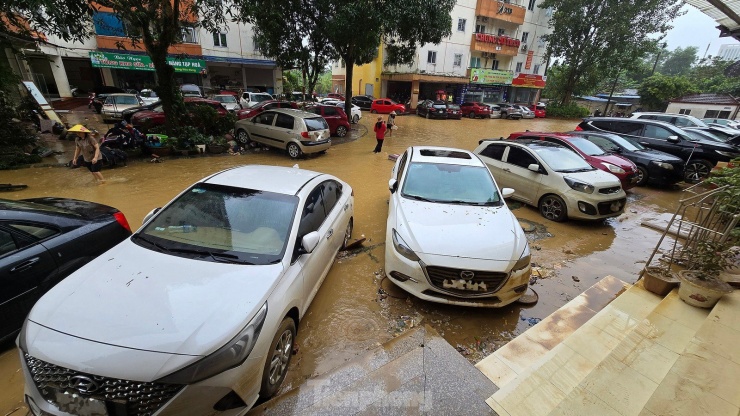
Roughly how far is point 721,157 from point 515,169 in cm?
744

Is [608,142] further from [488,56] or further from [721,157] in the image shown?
[488,56]

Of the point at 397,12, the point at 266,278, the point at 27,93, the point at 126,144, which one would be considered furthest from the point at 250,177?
the point at 27,93

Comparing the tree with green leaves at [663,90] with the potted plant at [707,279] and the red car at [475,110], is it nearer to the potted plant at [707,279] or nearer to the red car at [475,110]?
the red car at [475,110]

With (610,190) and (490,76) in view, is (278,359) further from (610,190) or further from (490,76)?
(490,76)

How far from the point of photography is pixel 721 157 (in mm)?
9484

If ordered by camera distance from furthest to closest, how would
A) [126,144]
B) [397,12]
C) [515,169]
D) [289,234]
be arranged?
[397,12]
[126,144]
[515,169]
[289,234]

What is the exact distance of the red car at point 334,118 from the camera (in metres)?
16.2

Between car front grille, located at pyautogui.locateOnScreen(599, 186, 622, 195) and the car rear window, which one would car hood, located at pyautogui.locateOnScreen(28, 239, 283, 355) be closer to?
car front grille, located at pyautogui.locateOnScreen(599, 186, 622, 195)

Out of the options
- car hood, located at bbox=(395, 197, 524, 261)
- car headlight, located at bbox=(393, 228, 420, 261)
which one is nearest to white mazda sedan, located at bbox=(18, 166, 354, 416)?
car headlight, located at bbox=(393, 228, 420, 261)

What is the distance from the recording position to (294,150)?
447 inches

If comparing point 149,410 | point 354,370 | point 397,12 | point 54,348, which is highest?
point 397,12

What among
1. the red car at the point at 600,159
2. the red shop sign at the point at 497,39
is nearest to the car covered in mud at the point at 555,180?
the red car at the point at 600,159

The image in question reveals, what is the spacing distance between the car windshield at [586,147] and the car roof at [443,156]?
4.36 metres

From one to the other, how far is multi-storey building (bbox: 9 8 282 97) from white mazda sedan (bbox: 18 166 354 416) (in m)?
20.8
